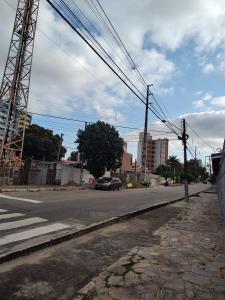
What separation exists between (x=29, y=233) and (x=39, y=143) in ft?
180

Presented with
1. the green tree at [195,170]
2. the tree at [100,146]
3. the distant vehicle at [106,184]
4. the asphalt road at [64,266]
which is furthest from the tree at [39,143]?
the asphalt road at [64,266]

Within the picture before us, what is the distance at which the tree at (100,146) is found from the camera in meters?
36.8

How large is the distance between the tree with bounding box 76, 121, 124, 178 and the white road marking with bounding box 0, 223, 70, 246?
90.3 ft

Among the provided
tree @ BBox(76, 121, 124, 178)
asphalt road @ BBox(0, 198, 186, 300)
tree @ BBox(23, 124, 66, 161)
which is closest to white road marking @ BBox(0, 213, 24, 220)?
asphalt road @ BBox(0, 198, 186, 300)

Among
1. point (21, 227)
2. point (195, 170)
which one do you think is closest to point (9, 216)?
point (21, 227)

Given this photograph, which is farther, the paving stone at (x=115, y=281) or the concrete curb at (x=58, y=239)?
the concrete curb at (x=58, y=239)

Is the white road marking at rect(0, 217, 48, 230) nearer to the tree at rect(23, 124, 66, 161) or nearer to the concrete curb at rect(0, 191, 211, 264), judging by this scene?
the concrete curb at rect(0, 191, 211, 264)

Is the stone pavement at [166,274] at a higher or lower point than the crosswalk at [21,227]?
lower

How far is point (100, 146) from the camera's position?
36719 mm

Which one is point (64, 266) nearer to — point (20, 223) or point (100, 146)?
point (20, 223)

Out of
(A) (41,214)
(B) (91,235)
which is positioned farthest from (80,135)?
(B) (91,235)

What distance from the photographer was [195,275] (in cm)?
554

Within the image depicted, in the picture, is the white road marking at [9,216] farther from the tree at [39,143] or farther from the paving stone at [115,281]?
the tree at [39,143]

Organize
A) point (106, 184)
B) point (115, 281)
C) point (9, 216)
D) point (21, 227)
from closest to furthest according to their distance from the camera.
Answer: point (115, 281) < point (21, 227) < point (9, 216) < point (106, 184)
